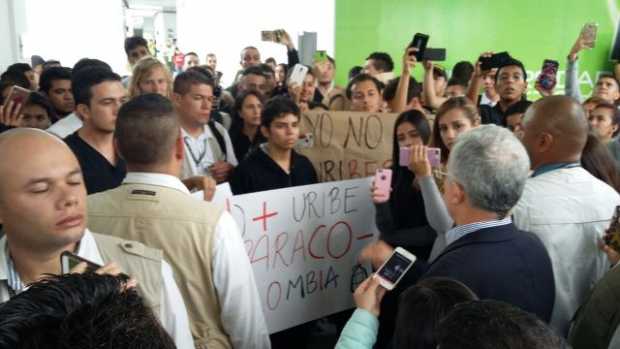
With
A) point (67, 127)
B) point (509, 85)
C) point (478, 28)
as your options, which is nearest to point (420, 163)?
point (67, 127)

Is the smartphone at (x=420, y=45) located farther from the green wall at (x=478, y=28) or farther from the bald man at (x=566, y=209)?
the green wall at (x=478, y=28)

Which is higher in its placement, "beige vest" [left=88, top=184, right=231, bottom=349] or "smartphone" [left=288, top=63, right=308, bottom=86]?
"smartphone" [left=288, top=63, right=308, bottom=86]

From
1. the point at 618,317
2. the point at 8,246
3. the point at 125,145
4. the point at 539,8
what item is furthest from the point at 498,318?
the point at 539,8

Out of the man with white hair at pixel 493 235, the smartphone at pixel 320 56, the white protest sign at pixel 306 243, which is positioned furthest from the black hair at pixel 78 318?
the smartphone at pixel 320 56

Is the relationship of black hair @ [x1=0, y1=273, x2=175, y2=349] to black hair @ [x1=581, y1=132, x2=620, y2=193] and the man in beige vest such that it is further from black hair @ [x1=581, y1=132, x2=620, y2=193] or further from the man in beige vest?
black hair @ [x1=581, y1=132, x2=620, y2=193]

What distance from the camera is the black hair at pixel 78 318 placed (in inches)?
25.3

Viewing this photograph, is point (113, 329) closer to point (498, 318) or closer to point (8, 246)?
point (498, 318)

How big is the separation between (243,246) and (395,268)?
526 mm

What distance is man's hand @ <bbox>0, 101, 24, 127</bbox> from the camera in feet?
10.8

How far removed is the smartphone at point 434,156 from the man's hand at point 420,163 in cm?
10

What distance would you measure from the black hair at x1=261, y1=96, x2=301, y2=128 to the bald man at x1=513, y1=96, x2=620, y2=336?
1.45m

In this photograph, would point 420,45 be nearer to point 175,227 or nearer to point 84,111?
point 84,111

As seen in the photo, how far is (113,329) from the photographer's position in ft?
2.18

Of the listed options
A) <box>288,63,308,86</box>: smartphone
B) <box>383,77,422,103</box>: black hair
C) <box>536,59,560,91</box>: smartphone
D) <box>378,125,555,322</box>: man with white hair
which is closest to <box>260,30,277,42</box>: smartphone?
<box>288,63,308,86</box>: smartphone
